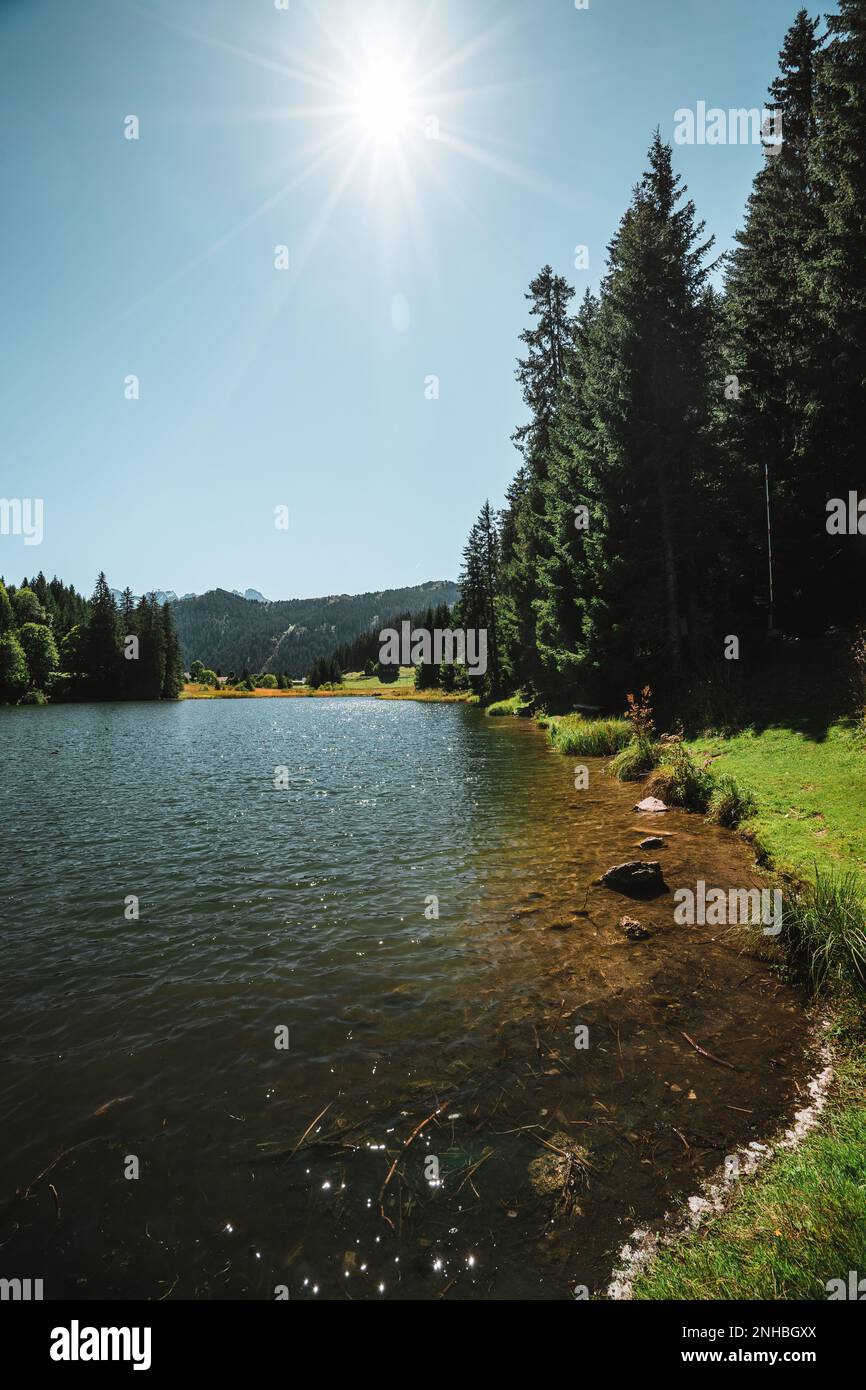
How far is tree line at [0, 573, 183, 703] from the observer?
346ft

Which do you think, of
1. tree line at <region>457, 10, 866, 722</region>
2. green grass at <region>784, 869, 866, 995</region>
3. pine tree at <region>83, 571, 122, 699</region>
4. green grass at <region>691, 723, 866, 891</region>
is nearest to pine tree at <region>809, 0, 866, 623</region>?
tree line at <region>457, 10, 866, 722</region>

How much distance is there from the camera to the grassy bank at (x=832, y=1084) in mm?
3721

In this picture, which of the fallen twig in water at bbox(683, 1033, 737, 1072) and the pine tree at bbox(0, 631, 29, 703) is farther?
the pine tree at bbox(0, 631, 29, 703)

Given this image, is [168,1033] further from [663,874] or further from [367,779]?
[367,779]

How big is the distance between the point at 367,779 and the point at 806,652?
58.5ft

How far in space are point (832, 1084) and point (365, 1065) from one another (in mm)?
4526

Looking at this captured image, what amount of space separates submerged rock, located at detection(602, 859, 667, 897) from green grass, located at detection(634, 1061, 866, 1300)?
5728mm

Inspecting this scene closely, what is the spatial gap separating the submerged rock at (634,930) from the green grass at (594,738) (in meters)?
14.8

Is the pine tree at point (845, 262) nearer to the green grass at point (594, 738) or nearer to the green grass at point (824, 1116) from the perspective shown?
the green grass at point (594, 738)

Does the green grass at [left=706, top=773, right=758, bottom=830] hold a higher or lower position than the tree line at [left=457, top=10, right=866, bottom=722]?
lower

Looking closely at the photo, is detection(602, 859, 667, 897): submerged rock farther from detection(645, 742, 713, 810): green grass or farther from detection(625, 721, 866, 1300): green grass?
detection(645, 742, 713, 810): green grass

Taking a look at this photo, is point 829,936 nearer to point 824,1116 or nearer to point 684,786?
point 824,1116
